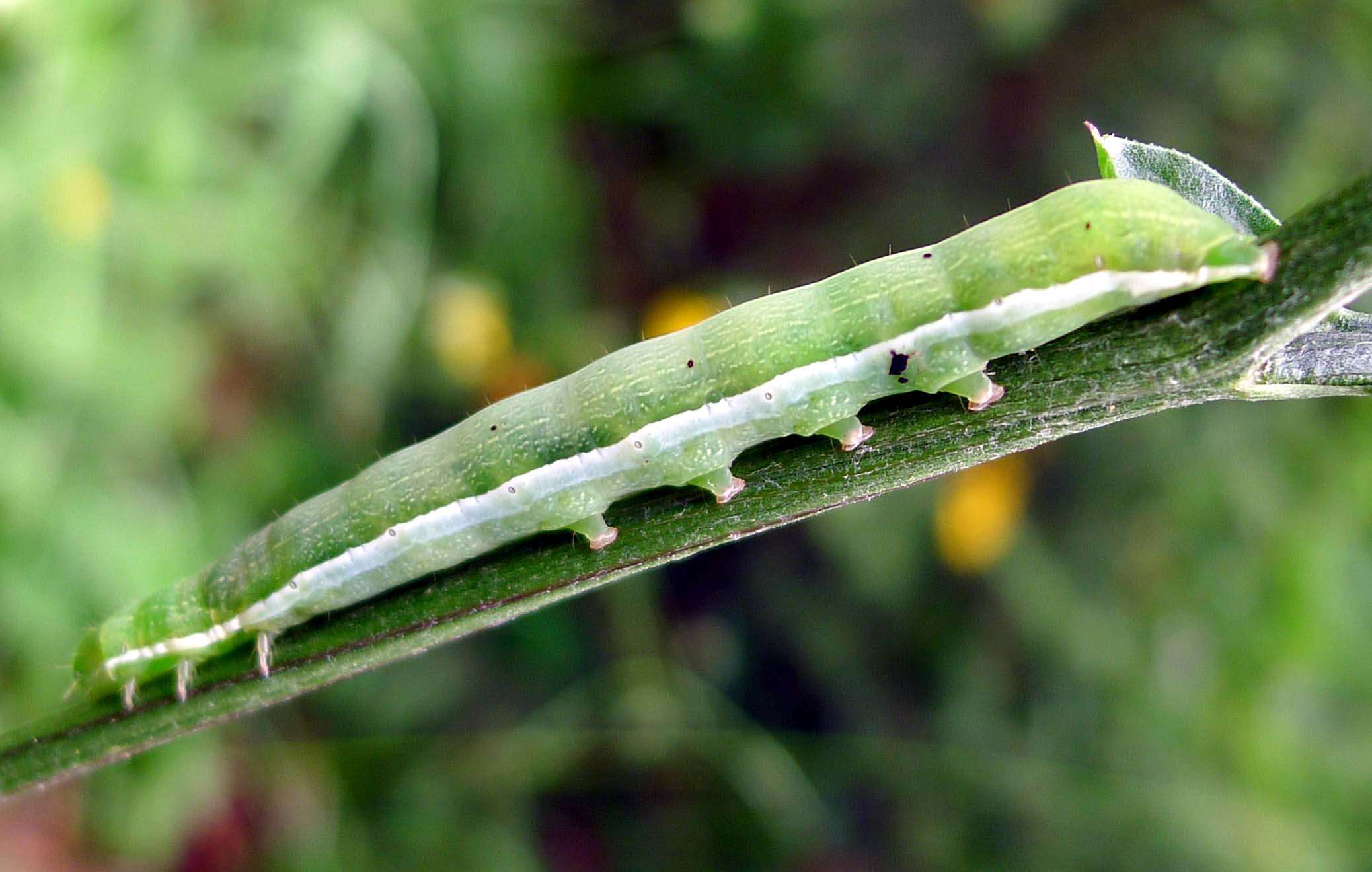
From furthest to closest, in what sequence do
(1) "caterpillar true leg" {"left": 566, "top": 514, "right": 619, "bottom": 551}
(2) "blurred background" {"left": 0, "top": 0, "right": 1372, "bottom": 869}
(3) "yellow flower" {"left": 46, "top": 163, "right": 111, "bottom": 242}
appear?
(2) "blurred background" {"left": 0, "top": 0, "right": 1372, "bottom": 869}
(3) "yellow flower" {"left": 46, "top": 163, "right": 111, "bottom": 242}
(1) "caterpillar true leg" {"left": 566, "top": 514, "right": 619, "bottom": 551}

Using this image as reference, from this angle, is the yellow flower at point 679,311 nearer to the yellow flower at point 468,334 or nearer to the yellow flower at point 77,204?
the yellow flower at point 468,334

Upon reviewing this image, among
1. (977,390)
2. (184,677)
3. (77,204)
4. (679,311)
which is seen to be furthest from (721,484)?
(77,204)

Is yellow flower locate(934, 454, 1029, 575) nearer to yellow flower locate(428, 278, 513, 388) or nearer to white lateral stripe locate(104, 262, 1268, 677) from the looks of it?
yellow flower locate(428, 278, 513, 388)

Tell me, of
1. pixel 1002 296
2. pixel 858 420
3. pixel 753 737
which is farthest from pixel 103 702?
pixel 753 737

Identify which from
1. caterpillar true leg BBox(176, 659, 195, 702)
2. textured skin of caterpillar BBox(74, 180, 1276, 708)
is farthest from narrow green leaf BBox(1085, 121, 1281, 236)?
caterpillar true leg BBox(176, 659, 195, 702)

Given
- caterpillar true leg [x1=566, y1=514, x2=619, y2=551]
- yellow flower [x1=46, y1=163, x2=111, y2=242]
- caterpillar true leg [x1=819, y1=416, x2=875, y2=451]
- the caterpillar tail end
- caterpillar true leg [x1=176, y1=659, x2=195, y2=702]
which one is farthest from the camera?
yellow flower [x1=46, y1=163, x2=111, y2=242]

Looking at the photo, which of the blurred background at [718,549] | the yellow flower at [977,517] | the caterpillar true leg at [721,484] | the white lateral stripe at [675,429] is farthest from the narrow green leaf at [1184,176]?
the blurred background at [718,549]
